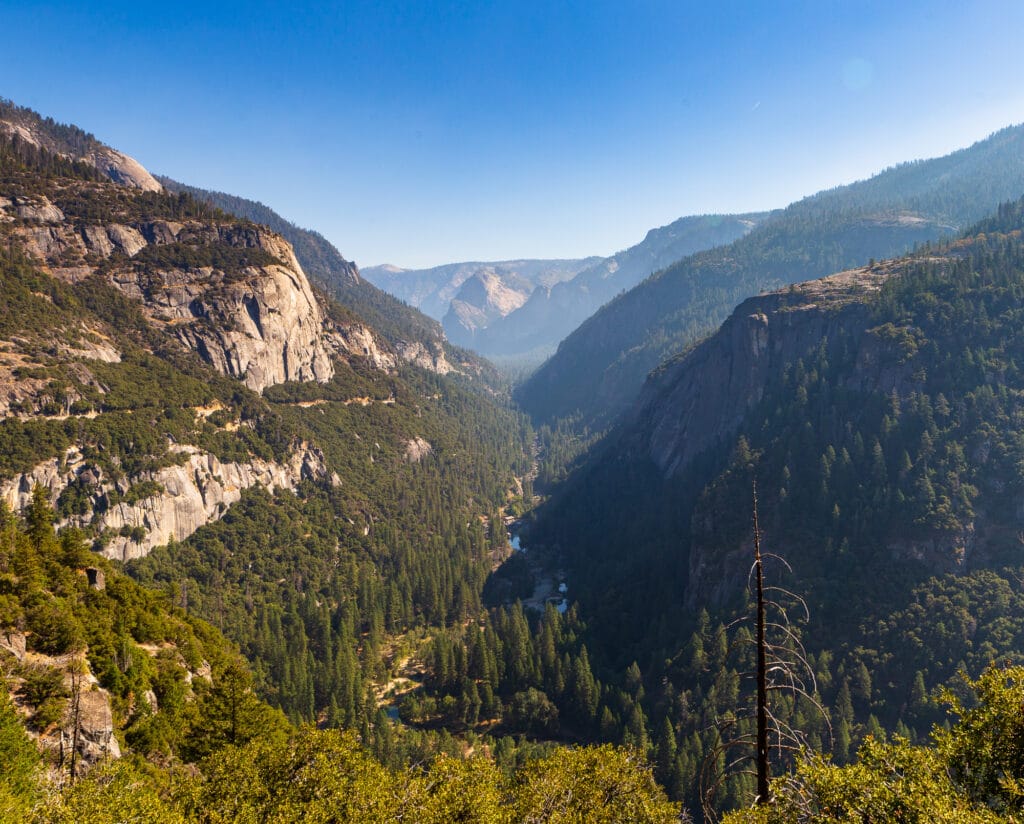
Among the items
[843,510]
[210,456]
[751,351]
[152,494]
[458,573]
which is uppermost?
[751,351]

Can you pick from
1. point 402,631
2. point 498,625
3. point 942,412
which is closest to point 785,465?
point 942,412

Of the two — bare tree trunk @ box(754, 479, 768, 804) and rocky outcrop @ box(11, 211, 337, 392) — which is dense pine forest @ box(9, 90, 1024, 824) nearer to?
rocky outcrop @ box(11, 211, 337, 392)

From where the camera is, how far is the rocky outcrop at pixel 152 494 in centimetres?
10344

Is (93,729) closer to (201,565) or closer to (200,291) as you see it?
(201,565)

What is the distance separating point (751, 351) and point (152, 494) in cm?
17375

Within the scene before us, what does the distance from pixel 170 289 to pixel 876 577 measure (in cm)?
20705

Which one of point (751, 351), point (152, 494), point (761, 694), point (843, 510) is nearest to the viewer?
point (761, 694)

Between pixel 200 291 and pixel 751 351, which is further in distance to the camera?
pixel 200 291

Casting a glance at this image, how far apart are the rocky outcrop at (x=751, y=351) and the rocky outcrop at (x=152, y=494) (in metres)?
135

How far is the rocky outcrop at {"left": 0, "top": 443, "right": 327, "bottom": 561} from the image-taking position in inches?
4072

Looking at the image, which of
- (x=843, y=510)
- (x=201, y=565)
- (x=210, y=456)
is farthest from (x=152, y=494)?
(x=843, y=510)

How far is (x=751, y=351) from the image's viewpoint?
172750 mm

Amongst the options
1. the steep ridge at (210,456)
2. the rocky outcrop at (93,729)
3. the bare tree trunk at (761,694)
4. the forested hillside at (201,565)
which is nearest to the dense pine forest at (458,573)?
the rocky outcrop at (93,729)

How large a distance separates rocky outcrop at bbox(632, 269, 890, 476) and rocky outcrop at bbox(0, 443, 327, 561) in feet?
444
